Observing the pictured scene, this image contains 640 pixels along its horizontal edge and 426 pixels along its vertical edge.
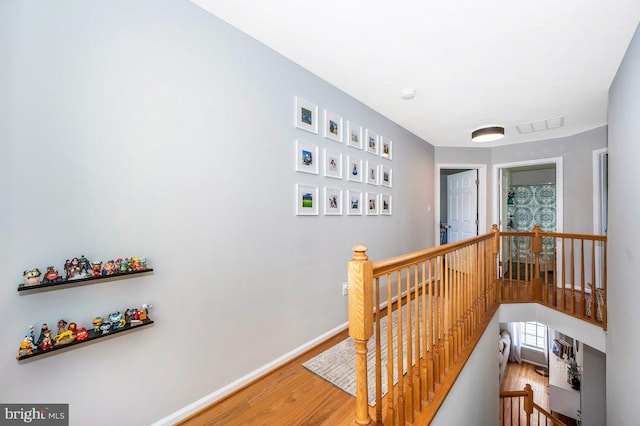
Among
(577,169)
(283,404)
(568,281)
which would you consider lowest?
(283,404)

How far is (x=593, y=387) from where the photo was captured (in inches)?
146

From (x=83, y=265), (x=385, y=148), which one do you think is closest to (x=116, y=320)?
(x=83, y=265)

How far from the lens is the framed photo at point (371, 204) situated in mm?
2898

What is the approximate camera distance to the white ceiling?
5.12ft

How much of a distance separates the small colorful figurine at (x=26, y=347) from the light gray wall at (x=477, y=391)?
1923 mm

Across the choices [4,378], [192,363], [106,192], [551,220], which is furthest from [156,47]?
[551,220]

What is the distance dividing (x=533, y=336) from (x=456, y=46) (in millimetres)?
7805

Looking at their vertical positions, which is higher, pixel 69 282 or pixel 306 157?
pixel 306 157

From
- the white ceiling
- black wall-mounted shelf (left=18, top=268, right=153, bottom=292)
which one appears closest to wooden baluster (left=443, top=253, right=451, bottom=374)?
the white ceiling

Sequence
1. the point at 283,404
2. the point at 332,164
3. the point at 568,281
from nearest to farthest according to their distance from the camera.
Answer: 1. the point at 283,404
2. the point at 332,164
3. the point at 568,281

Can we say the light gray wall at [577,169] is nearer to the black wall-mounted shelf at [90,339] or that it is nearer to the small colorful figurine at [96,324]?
the black wall-mounted shelf at [90,339]

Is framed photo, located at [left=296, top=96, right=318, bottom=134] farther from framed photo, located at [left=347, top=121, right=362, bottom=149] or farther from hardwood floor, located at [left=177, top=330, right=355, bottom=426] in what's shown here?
hardwood floor, located at [left=177, top=330, right=355, bottom=426]

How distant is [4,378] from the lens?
1.01 metres

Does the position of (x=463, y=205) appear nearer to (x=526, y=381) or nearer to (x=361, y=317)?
(x=361, y=317)
